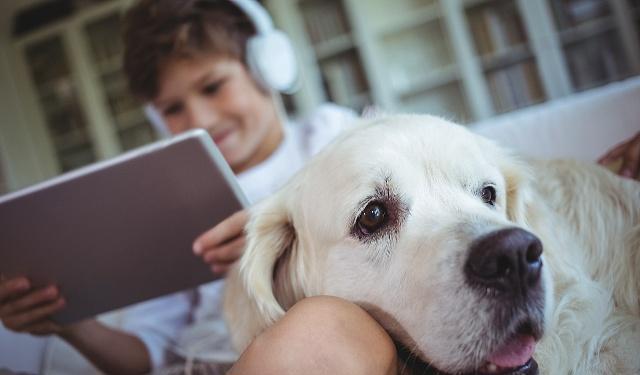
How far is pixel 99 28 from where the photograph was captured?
4.04 meters

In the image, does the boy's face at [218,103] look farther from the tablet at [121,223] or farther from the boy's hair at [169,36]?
the tablet at [121,223]

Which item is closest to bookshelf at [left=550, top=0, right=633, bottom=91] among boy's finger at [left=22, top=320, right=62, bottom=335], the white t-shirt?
the white t-shirt

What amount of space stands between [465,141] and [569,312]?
30 centimetres

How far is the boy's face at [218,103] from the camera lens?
5.04 feet

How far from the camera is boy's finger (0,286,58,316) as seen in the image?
3.24 ft

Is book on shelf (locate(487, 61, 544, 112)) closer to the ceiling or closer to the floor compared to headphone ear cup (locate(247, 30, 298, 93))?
closer to the floor

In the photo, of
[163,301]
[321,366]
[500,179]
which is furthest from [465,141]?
[163,301]

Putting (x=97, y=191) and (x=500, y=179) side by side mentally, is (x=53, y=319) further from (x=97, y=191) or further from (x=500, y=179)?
(x=500, y=179)

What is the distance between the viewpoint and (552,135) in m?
1.41

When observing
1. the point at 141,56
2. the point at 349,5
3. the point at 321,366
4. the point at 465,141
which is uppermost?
the point at 349,5

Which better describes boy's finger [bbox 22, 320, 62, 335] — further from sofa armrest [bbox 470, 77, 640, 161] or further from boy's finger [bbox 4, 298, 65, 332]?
sofa armrest [bbox 470, 77, 640, 161]

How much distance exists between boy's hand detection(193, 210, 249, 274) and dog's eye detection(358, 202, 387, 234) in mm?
248

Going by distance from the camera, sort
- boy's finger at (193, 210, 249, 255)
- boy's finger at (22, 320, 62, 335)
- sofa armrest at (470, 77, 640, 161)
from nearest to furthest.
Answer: boy's finger at (193, 210, 249, 255), boy's finger at (22, 320, 62, 335), sofa armrest at (470, 77, 640, 161)

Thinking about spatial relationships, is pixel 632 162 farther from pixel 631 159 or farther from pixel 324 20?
pixel 324 20
